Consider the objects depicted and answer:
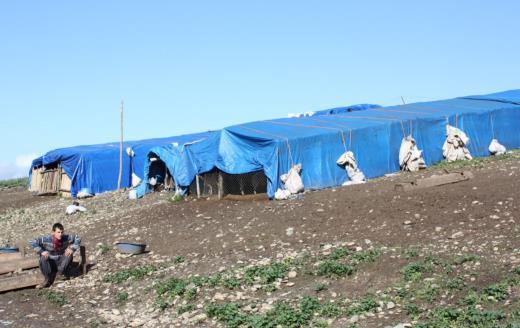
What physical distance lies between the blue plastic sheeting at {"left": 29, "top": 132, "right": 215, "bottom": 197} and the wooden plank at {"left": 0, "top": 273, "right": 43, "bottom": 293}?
16866 millimetres

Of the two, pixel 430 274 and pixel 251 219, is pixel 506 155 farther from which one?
pixel 430 274

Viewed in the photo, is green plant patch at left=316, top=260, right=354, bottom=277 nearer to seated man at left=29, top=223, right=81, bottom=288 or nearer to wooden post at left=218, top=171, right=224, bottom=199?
seated man at left=29, top=223, right=81, bottom=288

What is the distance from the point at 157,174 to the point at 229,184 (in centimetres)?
454

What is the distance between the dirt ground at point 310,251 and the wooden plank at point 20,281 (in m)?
0.12

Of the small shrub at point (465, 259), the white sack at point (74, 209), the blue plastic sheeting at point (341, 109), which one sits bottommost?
the white sack at point (74, 209)

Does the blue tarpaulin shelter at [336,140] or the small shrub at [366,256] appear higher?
the blue tarpaulin shelter at [336,140]

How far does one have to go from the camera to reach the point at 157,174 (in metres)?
23.5

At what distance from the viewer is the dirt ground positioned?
8500 millimetres

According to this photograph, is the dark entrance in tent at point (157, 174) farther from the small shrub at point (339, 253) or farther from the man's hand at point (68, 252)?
the small shrub at point (339, 253)

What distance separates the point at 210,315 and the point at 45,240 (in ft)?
14.6

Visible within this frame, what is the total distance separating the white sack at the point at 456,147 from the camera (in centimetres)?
2161

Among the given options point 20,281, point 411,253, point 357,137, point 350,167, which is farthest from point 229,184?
point 411,253

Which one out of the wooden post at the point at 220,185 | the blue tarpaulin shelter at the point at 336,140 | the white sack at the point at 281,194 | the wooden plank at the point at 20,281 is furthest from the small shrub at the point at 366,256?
the wooden post at the point at 220,185

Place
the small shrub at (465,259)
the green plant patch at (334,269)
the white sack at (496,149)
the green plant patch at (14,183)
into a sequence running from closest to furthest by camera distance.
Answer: the small shrub at (465,259)
the green plant patch at (334,269)
the white sack at (496,149)
the green plant patch at (14,183)
